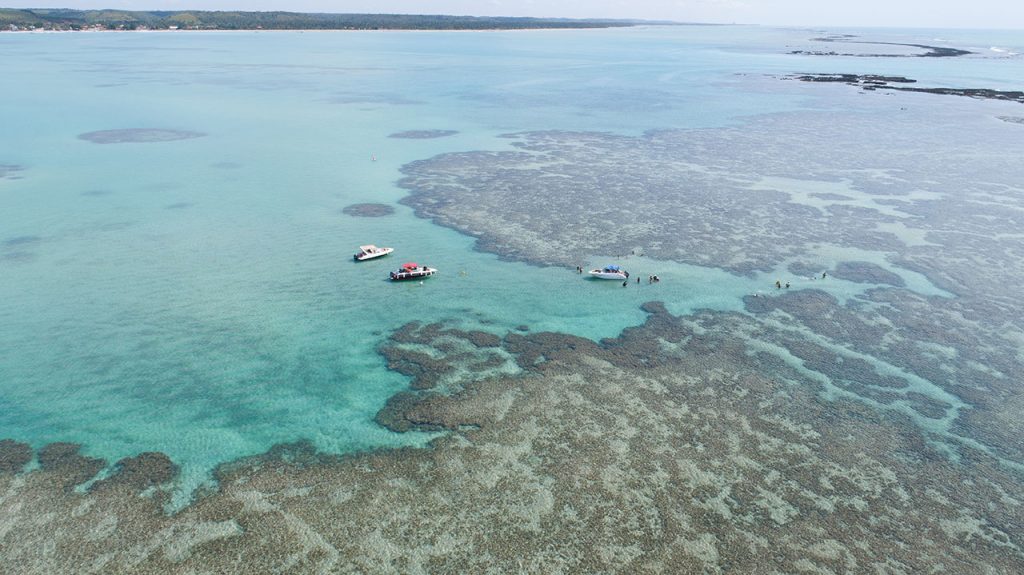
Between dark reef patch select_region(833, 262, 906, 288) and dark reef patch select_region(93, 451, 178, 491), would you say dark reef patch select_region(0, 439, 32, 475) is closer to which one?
dark reef patch select_region(93, 451, 178, 491)

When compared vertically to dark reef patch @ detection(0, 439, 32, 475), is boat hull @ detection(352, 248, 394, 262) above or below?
above

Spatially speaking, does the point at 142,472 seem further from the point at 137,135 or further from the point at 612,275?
the point at 137,135

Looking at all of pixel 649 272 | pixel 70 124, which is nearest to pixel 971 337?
pixel 649 272

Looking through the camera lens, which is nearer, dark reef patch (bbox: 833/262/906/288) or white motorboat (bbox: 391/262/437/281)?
white motorboat (bbox: 391/262/437/281)

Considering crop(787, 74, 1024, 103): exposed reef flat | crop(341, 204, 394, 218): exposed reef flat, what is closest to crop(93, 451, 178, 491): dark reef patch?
crop(341, 204, 394, 218): exposed reef flat

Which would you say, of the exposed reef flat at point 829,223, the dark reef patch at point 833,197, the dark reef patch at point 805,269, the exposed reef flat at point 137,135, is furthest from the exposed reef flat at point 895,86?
the exposed reef flat at point 137,135

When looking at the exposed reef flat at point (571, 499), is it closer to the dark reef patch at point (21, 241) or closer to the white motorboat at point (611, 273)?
the white motorboat at point (611, 273)
